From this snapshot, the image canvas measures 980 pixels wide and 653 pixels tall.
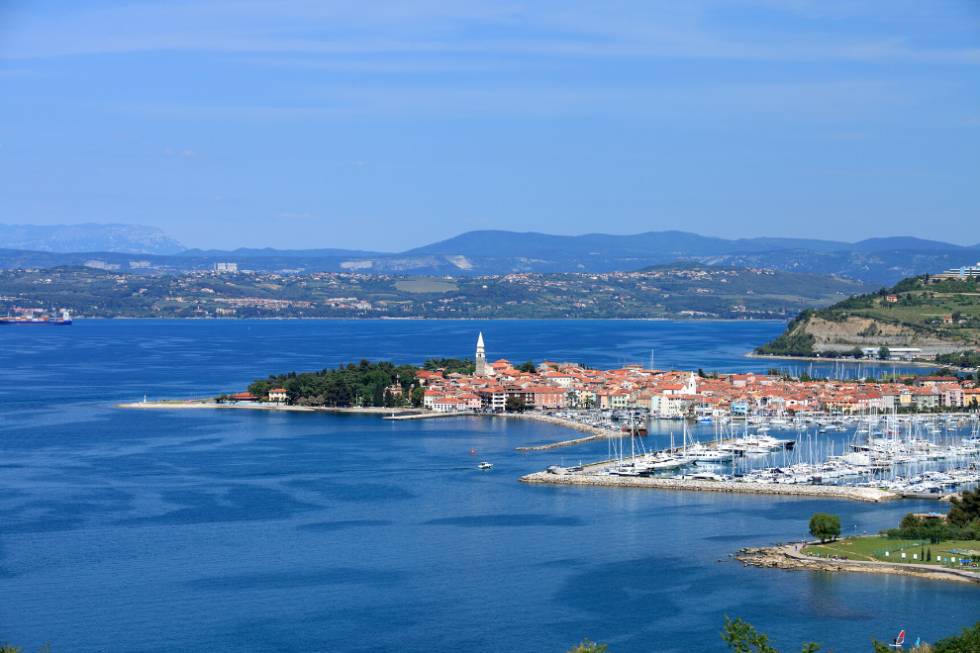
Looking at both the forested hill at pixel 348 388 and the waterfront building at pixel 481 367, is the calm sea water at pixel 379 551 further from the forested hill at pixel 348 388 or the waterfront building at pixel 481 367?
the waterfront building at pixel 481 367

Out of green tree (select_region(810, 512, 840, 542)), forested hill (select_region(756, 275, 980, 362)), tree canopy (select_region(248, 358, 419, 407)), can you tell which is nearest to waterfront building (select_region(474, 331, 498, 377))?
tree canopy (select_region(248, 358, 419, 407))

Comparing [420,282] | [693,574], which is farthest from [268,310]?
[693,574]

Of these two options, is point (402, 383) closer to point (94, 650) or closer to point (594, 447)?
point (594, 447)

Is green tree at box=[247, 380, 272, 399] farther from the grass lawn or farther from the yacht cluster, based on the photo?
the grass lawn

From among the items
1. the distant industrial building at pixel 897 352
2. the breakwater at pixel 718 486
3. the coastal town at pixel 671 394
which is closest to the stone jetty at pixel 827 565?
the breakwater at pixel 718 486

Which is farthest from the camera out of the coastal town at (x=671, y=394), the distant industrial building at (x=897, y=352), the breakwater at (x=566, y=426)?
the distant industrial building at (x=897, y=352)

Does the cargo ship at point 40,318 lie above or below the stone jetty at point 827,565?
above

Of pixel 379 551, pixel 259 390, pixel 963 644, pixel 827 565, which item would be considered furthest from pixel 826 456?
pixel 259 390

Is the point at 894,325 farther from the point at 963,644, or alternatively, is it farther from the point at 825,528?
the point at 963,644
